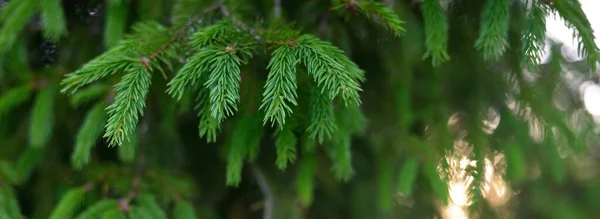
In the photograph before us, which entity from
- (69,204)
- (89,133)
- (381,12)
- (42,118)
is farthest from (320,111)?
(42,118)

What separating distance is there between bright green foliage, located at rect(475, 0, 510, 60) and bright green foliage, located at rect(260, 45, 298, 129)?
38cm

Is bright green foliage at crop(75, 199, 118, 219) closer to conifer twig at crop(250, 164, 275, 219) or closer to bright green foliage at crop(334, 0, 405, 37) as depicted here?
conifer twig at crop(250, 164, 275, 219)

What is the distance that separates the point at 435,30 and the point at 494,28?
14cm

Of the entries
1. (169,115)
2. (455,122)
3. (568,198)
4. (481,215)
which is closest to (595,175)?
(568,198)

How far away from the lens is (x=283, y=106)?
0.90 meters

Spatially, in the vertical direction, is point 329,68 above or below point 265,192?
above

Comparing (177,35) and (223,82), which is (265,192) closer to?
(177,35)

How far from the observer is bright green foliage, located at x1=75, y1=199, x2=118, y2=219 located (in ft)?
3.61

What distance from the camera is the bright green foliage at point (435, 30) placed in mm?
1091

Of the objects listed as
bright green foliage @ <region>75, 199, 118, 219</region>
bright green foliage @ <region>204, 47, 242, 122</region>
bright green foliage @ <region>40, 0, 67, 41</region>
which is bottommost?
bright green foliage @ <region>75, 199, 118, 219</region>

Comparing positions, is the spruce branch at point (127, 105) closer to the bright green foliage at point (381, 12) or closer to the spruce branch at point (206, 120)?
the spruce branch at point (206, 120)

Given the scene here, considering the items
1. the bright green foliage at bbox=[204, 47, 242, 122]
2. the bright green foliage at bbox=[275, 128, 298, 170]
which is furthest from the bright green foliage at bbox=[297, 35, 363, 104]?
the bright green foliage at bbox=[275, 128, 298, 170]

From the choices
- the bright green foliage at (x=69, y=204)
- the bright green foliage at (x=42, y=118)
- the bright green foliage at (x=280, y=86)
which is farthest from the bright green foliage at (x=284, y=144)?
the bright green foliage at (x=42, y=118)

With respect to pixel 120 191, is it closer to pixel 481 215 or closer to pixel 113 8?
pixel 113 8
